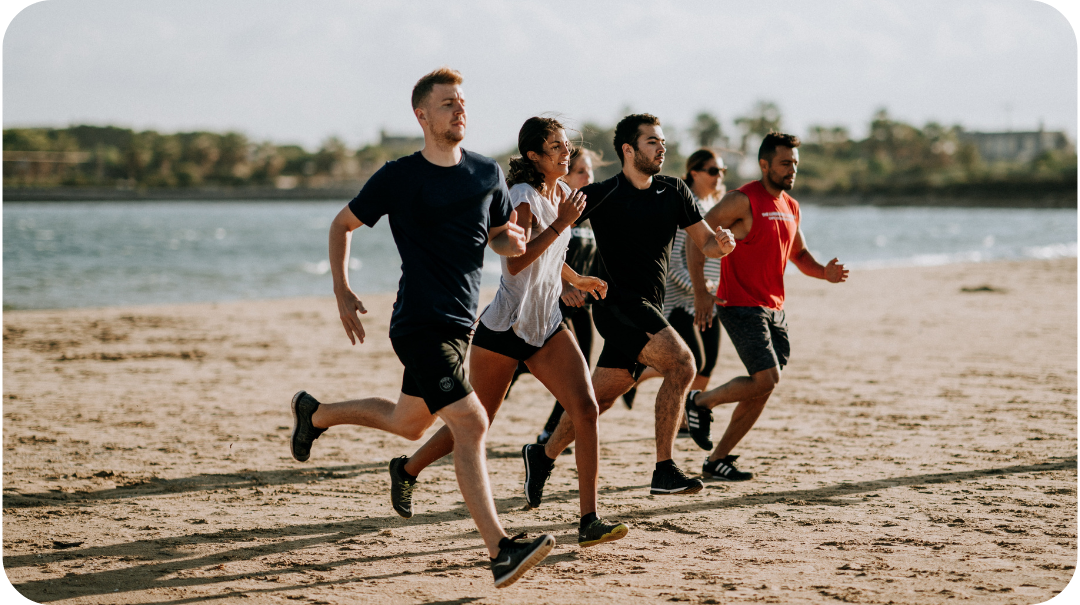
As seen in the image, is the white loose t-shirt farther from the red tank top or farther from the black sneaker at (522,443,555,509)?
the red tank top

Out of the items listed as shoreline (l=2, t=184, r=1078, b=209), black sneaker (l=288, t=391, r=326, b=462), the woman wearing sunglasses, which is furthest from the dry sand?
shoreline (l=2, t=184, r=1078, b=209)

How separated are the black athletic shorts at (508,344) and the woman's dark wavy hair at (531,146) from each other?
0.76 m

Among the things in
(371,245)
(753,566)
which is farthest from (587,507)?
(371,245)

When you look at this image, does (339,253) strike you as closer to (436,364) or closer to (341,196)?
(436,364)

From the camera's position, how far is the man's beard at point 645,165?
16.7 feet

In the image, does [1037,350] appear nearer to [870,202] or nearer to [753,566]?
[753,566]

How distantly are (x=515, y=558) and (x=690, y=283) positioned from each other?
12.2 ft

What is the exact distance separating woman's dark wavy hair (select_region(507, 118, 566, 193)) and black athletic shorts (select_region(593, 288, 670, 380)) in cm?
76

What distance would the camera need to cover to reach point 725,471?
19.8 feet

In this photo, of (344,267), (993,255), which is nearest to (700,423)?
(344,267)

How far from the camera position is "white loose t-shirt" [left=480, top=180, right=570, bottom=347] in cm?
460

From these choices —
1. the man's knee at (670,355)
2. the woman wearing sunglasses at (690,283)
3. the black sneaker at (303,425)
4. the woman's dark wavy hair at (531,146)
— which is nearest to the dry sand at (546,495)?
the black sneaker at (303,425)

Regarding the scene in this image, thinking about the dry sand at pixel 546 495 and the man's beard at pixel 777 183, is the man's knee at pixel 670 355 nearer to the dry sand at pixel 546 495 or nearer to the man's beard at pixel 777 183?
the dry sand at pixel 546 495

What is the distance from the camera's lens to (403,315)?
4082 mm
